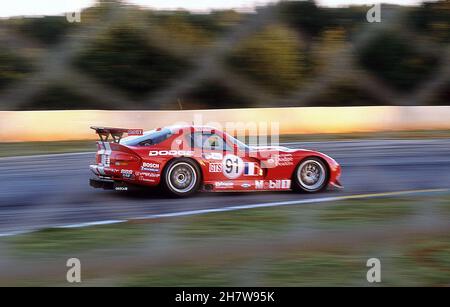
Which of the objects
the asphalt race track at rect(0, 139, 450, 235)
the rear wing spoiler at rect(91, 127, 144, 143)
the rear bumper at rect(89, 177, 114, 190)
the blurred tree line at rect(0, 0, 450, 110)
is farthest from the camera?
the rear bumper at rect(89, 177, 114, 190)

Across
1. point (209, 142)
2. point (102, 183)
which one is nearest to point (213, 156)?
point (209, 142)

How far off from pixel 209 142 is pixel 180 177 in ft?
1.64

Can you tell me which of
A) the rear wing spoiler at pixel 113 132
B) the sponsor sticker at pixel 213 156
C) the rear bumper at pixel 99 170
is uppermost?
the rear wing spoiler at pixel 113 132

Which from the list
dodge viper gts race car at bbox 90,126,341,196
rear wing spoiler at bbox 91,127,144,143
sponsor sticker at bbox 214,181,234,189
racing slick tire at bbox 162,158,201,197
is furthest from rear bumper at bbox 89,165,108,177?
sponsor sticker at bbox 214,181,234,189

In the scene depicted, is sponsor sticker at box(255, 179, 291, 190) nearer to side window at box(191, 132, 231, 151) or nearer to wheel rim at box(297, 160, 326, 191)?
wheel rim at box(297, 160, 326, 191)

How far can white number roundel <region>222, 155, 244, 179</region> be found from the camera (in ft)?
22.9

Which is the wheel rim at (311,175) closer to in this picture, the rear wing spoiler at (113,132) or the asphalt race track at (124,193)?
the asphalt race track at (124,193)

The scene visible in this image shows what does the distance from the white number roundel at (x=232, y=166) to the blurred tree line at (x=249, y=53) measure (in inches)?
213

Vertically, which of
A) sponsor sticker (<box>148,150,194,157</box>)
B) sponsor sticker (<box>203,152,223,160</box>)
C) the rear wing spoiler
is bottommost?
sponsor sticker (<box>203,152,223,160</box>)

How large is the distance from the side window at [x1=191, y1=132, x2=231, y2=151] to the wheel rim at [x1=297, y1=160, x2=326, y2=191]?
0.95 meters

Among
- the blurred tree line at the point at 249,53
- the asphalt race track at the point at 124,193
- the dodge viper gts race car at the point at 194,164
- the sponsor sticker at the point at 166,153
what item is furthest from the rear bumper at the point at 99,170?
the blurred tree line at the point at 249,53

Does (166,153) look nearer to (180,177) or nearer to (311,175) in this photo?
(180,177)

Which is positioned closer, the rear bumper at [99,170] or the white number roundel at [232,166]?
the rear bumper at [99,170]

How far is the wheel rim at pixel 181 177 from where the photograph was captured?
682cm
